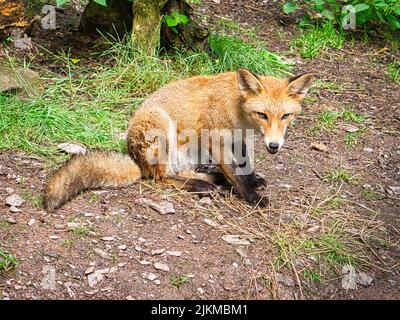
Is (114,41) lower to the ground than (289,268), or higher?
higher

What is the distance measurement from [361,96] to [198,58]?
2160mm

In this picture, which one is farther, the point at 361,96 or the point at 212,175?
the point at 361,96

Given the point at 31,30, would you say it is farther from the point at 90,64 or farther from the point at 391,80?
the point at 391,80

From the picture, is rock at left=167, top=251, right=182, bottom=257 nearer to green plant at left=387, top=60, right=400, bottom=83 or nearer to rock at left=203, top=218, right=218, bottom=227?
rock at left=203, top=218, right=218, bottom=227

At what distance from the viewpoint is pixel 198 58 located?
270 inches

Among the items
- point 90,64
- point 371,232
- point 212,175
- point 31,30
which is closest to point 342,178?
point 371,232

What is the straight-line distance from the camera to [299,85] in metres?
4.77

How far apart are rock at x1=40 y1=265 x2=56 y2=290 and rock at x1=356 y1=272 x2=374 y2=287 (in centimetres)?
228

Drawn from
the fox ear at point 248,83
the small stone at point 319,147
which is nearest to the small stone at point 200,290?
the fox ear at point 248,83

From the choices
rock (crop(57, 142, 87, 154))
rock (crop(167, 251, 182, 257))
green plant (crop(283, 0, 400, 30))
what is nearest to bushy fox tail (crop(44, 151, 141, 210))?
rock (crop(57, 142, 87, 154))

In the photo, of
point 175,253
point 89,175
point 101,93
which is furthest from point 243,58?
point 175,253

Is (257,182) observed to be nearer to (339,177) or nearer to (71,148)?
(339,177)

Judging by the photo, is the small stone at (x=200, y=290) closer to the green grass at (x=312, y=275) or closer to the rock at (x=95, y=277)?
the rock at (x=95, y=277)
